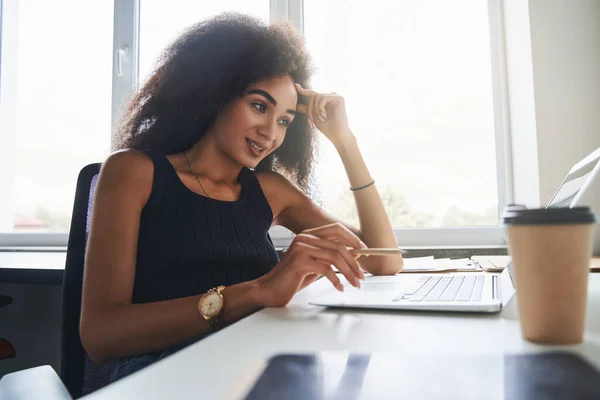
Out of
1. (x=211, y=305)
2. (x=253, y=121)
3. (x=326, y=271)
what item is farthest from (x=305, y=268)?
(x=253, y=121)

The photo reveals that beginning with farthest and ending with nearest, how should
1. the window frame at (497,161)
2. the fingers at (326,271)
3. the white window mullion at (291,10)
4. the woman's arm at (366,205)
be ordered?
the white window mullion at (291,10) → the window frame at (497,161) → the woman's arm at (366,205) → the fingers at (326,271)

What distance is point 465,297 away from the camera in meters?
0.67

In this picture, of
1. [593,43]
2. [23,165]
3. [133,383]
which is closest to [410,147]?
[593,43]

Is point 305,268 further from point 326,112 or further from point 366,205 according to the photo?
point 326,112

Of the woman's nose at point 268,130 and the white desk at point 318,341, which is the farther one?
the woman's nose at point 268,130

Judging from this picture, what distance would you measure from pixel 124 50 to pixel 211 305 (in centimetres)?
188

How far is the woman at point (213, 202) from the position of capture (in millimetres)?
763

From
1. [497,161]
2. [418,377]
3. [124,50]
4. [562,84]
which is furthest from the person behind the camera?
[124,50]

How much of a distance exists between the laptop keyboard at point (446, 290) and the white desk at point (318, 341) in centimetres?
6

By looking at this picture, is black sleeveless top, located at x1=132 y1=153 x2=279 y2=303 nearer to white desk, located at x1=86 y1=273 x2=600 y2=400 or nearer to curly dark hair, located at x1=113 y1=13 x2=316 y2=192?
curly dark hair, located at x1=113 y1=13 x2=316 y2=192

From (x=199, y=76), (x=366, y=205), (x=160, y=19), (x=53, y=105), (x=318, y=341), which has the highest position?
(x=160, y=19)

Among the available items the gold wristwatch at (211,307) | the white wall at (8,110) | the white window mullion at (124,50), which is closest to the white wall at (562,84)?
the gold wristwatch at (211,307)

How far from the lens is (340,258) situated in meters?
0.73

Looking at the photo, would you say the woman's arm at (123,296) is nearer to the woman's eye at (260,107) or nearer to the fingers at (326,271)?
the fingers at (326,271)
